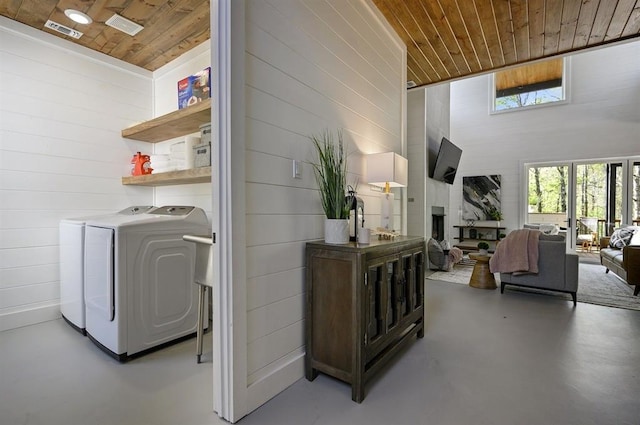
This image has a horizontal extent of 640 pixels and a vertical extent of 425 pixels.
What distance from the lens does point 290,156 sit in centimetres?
181

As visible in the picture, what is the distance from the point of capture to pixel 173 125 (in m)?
2.74

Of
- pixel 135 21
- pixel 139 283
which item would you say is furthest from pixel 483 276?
pixel 135 21

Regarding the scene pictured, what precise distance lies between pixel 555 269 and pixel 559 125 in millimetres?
4845

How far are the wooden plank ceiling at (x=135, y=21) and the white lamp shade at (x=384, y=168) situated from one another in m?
1.75

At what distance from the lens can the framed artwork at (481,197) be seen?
24.0 feet

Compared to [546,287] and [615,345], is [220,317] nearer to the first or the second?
[615,345]

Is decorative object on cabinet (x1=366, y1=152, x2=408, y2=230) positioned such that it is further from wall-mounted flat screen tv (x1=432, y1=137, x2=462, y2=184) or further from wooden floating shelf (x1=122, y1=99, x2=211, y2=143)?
wall-mounted flat screen tv (x1=432, y1=137, x2=462, y2=184)

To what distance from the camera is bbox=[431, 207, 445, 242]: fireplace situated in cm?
561

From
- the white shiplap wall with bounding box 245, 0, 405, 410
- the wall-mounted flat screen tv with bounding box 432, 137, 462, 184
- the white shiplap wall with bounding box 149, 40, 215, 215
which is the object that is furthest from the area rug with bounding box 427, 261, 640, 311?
the white shiplap wall with bounding box 149, 40, 215, 215

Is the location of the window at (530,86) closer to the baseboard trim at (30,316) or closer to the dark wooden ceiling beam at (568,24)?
the dark wooden ceiling beam at (568,24)

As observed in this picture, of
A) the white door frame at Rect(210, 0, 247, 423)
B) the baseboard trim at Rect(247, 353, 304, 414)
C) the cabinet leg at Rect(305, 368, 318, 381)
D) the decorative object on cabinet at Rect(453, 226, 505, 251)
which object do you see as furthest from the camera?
the decorative object on cabinet at Rect(453, 226, 505, 251)

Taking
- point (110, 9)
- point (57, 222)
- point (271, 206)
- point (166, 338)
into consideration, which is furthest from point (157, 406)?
point (110, 9)

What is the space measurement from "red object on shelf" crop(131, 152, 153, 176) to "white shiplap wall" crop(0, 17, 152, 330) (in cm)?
20

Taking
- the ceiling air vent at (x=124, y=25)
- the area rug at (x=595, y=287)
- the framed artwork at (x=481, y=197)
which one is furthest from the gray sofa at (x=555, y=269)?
the ceiling air vent at (x=124, y=25)
